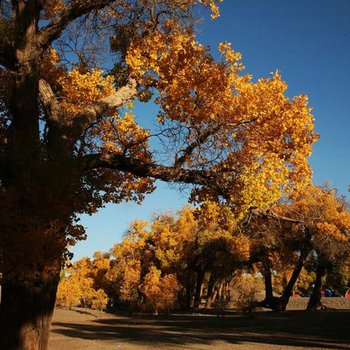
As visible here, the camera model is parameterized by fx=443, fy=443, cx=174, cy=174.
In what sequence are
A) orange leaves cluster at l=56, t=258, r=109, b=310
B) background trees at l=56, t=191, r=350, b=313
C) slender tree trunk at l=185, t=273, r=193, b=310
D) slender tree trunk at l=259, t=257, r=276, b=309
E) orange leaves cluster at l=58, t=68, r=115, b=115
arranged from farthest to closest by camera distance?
slender tree trunk at l=185, t=273, r=193, b=310 → orange leaves cluster at l=56, t=258, r=109, b=310 → slender tree trunk at l=259, t=257, r=276, b=309 → background trees at l=56, t=191, r=350, b=313 → orange leaves cluster at l=58, t=68, r=115, b=115

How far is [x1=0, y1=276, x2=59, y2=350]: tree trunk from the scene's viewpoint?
28.3 ft

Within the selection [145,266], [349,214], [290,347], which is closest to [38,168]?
[290,347]

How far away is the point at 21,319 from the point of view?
28.5 feet

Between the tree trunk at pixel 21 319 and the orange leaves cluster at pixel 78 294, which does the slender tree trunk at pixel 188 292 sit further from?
the tree trunk at pixel 21 319

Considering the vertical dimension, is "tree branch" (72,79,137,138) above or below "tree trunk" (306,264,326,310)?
above

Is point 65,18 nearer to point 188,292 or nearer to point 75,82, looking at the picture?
point 75,82

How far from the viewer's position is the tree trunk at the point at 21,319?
862 centimetres

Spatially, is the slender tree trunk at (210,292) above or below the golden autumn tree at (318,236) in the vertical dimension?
below

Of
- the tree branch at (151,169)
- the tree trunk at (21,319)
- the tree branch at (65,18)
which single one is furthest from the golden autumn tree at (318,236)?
the tree trunk at (21,319)

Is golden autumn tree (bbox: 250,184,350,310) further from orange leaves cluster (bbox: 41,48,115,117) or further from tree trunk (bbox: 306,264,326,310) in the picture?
orange leaves cluster (bbox: 41,48,115,117)

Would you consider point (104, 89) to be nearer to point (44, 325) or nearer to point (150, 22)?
point (150, 22)

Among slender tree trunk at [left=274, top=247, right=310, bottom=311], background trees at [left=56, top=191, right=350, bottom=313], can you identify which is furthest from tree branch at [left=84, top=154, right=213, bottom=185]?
slender tree trunk at [left=274, top=247, right=310, bottom=311]

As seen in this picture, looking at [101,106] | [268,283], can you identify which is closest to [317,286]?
[268,283]

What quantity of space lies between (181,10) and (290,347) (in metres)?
14.9
